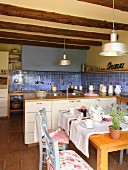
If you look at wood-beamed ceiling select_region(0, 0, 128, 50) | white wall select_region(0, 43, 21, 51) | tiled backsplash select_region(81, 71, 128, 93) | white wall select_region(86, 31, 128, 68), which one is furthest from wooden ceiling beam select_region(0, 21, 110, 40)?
white wall select_region(0, 43, 21, 51)

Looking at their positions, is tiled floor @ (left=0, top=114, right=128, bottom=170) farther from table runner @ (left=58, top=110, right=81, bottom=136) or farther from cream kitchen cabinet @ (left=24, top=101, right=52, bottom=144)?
table runner @ (left=58, top=110, right=81, bottom=136)

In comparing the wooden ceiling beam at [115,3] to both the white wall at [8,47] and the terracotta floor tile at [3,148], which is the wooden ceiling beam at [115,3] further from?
the white wall at [8,47]

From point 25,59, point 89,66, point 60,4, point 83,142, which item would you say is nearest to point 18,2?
point 60,4

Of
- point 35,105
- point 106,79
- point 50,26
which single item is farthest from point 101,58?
point 35,105

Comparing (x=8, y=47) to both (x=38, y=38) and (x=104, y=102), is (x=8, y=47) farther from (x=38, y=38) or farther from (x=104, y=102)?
(x=104, y=102)

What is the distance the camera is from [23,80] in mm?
5293

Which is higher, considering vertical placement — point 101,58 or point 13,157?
point 101,58

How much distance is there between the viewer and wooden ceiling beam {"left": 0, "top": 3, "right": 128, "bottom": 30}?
232cm

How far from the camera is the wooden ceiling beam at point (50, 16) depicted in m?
2.32

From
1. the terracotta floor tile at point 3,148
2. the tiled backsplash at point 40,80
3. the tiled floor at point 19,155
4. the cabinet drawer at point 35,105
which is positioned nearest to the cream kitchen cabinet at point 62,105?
the cabinet drawer at point 35,105

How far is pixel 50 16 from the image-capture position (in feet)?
8.38

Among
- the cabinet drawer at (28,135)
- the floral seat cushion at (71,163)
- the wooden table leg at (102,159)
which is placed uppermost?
the wooden table leg at (102,159)

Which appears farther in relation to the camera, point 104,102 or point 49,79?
point 49,79

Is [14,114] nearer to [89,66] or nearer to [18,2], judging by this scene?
[89,66]
